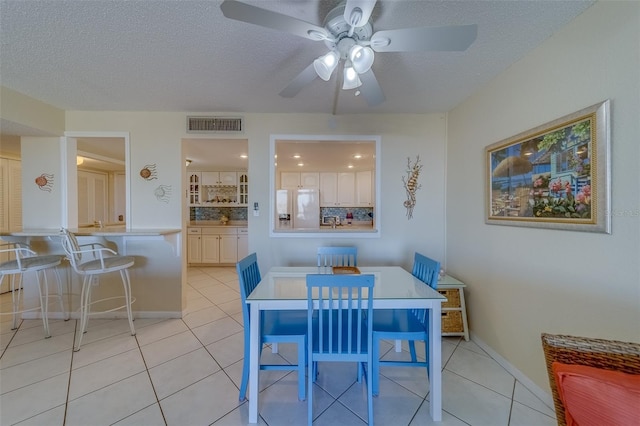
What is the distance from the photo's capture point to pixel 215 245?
193 inches

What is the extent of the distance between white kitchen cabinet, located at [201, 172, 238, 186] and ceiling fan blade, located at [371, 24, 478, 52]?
4.82 m

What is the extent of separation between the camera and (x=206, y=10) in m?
1.28

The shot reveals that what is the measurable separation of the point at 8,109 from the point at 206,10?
2226mm

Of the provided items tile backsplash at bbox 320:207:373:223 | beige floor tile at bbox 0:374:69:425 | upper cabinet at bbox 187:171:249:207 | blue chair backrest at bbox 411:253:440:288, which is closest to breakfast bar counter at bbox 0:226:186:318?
beige floor tile at bbox 0:374:69:425

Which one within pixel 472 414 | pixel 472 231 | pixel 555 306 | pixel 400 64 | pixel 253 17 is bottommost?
pixel 472 414

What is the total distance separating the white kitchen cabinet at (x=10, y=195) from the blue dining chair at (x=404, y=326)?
5.07m

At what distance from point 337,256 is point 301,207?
332 centimetres

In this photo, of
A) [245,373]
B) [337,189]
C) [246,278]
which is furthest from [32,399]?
[337,189]

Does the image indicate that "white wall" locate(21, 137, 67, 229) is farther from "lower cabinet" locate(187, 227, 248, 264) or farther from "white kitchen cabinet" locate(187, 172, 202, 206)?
"white kitchen cabinet" locate(187, 172, 202, 206)

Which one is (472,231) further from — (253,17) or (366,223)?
(366,223)

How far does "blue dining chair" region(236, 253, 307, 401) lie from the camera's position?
1466 millimetres

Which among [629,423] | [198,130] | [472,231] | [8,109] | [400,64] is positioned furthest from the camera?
[198,130]

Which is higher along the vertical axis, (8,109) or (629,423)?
(8,109)

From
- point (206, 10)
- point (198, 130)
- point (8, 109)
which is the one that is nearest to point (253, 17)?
point (206, 10)
